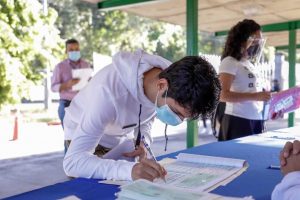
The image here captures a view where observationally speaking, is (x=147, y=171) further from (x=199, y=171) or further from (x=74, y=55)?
(x=74, y=55)

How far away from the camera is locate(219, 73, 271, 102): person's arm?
111 inches

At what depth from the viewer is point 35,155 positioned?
602 centimetres

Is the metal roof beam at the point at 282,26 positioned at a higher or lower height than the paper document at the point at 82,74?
higher

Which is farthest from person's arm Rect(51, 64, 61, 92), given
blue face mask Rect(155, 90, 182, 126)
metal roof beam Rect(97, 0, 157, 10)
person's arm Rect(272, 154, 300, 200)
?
person's arm Rect(272, 154, 300, 200)

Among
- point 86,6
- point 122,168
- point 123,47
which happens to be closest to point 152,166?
point 122,168

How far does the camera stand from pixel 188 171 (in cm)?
168

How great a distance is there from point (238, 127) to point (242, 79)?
13.7 inches

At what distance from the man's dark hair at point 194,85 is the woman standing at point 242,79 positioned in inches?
56.2

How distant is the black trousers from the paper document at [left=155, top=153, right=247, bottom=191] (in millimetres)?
1154

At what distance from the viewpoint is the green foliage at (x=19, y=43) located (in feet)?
22.5

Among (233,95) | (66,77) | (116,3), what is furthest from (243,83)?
(66,77)

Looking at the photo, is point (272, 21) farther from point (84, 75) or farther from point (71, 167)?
point (71, 167)

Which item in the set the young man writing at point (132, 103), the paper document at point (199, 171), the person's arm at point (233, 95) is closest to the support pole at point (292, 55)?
the person's arm at point (233, 95)

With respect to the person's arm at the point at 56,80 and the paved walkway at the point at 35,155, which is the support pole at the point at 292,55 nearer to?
the paved walkway at the point at 35,155
